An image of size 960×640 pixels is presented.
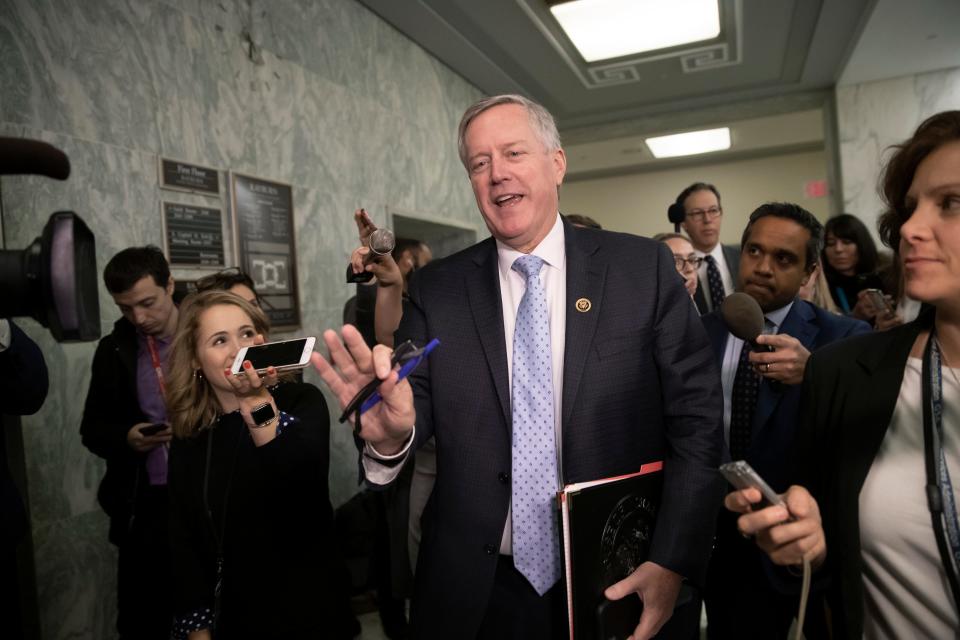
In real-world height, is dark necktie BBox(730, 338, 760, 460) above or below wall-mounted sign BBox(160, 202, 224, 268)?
below

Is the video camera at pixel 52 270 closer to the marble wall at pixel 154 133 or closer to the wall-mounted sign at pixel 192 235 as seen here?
the marble wall at pixel 154 133

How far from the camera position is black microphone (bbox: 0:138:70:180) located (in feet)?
2.19

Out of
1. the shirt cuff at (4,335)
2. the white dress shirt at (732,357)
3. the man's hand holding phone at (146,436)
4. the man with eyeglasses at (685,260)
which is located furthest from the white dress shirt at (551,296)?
the man's hand holding phone at (146,436)

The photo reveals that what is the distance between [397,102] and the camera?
202 inches

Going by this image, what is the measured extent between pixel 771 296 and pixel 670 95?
6.00m

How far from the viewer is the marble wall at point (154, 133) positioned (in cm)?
252

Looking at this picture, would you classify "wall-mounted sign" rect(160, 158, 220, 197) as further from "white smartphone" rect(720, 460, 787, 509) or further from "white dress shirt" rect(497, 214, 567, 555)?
"white smartphone" rect(720, 460, 787, 509)

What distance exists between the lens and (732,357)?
2016mm

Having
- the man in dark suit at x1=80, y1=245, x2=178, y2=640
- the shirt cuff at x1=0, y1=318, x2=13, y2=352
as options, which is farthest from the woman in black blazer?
the man in dark suit at x1=80, y1=245, x2=178, y2=640

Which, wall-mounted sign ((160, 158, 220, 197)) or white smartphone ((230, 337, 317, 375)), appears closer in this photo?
white smartphone ((230, 337, 317, 375))

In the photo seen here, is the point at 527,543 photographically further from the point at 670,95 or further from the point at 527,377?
the point at 670,95

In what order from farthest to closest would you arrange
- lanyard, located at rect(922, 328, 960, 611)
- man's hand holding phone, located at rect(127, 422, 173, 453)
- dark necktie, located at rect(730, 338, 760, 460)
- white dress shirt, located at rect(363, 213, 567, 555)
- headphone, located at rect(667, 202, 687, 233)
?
headphone, located at rect(667, 202, 687, 233) < man's hand holding phone, located at rect(127, 422, 173, 453) < dark necktie, located at rect(730, 338, 760, 460) < white dress shirt, located at rect(363, 213, 567, 555) < lanyard, located at rect(922, 328, 960, 611)

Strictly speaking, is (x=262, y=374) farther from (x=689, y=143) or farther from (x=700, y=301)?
(x=689, y=143)

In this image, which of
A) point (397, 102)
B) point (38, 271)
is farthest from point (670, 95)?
point (38, 271)
